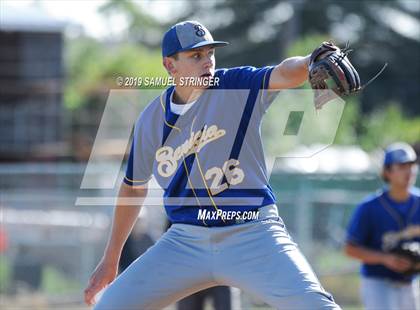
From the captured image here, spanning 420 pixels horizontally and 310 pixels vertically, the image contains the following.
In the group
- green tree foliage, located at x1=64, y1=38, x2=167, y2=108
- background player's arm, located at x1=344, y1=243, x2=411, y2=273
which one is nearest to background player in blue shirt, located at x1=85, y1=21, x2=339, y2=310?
background player's arm, located at x1=344, y1=243, x2=411, y2=273

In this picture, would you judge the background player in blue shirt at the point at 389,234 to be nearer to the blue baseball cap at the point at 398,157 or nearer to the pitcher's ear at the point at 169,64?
the blue baseball cap at the point at 398,157

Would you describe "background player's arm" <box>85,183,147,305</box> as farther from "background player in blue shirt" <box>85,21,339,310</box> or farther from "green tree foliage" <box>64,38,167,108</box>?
"green tree foliage" <box>64,38,167,108</box>

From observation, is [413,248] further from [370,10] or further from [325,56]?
[370,10]

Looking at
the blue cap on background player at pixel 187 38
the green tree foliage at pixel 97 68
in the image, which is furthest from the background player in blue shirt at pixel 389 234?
the green tree foliage at pixel 97 68

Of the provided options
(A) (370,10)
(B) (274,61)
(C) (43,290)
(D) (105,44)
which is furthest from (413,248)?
(D) (105,44)

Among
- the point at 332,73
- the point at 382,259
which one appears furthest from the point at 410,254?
the point at 332,73

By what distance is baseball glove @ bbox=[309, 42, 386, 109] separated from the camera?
4.89m

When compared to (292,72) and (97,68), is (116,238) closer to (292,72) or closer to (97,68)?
(292,72)

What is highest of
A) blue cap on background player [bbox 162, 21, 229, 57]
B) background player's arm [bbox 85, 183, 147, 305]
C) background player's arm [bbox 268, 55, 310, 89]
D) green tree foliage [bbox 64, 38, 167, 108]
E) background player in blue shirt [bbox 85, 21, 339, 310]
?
background player's arm [bbox 268, 55, 310, 89]

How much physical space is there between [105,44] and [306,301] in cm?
5376

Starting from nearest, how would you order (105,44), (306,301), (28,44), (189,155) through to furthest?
(306,301), (189,155), (28,44), (105,44)

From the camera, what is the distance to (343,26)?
43531 mm

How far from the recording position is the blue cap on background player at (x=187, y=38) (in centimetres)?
551

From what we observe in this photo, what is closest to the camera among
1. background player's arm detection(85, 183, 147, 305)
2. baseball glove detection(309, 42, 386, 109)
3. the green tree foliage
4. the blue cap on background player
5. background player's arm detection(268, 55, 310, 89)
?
baseball glove detection(309, 42, 386, 109)
